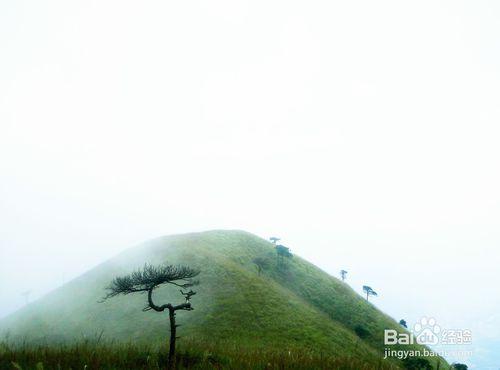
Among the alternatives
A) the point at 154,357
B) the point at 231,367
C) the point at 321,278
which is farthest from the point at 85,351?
the point at 321,278

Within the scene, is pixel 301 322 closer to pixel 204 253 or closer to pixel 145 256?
pixel 204 253

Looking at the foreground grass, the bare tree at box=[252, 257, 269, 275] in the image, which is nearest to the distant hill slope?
the bare tree at box=[252, 257, 269, 275]

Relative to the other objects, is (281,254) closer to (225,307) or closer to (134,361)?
(225,307)

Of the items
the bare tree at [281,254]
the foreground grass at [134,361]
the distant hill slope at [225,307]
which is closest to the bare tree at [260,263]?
the distant hill slope at [225,307]

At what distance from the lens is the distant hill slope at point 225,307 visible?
48.2m

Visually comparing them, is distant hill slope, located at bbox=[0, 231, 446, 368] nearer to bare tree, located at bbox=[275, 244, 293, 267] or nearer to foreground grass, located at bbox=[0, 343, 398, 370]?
bare tree, located at bbox=[275, 244, 293, 267]

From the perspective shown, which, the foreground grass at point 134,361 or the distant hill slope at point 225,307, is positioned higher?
the foreground grass at point 134,361

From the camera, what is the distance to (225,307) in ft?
176

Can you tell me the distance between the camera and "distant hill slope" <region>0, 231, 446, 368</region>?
48.2m

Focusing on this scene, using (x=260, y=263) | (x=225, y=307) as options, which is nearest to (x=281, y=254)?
(x=260, y=263)

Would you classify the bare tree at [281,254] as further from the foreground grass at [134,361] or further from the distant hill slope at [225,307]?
the foreground grass at [134,361]

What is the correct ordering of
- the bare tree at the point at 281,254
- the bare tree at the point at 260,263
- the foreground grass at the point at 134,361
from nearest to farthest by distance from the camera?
the foreground grass at the point at 134,361
the bare tree at the point at 260,263
the bare tree at the point at 281,254

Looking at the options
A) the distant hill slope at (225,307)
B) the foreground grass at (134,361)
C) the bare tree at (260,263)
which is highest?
the foreground grass at (134,361)

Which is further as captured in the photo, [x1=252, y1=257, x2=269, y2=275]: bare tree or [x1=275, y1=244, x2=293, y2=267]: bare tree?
[x1=275, y1=244, x2=293, y2=267]: bare tree
